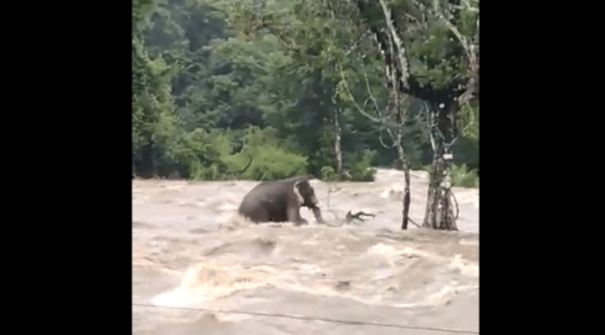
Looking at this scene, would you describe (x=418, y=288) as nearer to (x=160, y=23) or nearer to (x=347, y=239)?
(x=347, y=239)

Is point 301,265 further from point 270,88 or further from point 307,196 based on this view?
point 270,88

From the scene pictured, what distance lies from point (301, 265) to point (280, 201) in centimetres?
17

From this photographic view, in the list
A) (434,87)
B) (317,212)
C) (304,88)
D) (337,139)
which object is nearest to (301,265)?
(317,212)

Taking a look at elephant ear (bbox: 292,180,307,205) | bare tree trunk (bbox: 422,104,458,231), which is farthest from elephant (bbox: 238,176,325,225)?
bare tree trunk (bbox: 422,104,458,231)

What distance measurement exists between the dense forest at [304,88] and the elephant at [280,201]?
32 millimetres

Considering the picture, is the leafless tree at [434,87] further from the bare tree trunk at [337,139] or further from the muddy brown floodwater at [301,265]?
the bare tree trunk at [337,139]

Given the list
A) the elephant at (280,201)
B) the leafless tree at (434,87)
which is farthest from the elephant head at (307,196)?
the leafless tree at (434,87)

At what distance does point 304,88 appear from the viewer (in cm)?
176

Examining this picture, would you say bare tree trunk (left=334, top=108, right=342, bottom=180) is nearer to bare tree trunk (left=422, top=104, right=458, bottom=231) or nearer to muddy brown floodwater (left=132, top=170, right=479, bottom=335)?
muddy brown floodwater (left=132, top=170, right=479, bottom=335)

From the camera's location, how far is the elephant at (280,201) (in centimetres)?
175

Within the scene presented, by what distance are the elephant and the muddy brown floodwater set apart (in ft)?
0.06

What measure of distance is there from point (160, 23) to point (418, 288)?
97 centimetres
